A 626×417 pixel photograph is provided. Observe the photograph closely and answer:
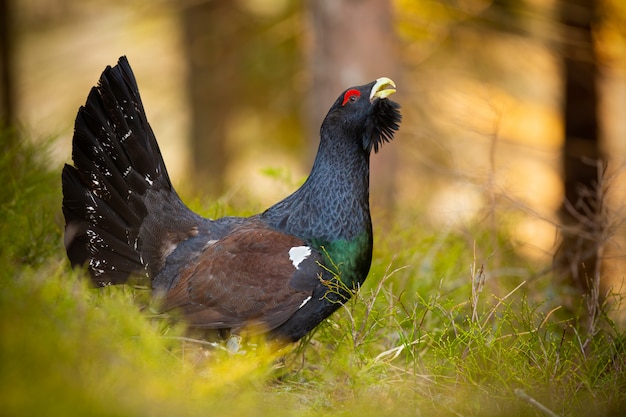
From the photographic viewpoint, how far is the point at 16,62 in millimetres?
11969

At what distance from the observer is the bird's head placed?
13.1ft

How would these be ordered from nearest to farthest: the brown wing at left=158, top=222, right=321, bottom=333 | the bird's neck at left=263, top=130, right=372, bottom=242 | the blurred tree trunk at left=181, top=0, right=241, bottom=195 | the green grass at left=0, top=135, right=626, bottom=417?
the green grass at left=0, top=135, right=626, bottom=417 < the brown wing at left=158, top=222, right=321, bottom=333 < the bird's neck at left=263, top=130, right=372, bottom=242 < the blurred tree trunk at left=181, top=0, right=241, bottom=195

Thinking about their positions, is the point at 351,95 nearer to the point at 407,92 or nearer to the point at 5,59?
the point at 407,92

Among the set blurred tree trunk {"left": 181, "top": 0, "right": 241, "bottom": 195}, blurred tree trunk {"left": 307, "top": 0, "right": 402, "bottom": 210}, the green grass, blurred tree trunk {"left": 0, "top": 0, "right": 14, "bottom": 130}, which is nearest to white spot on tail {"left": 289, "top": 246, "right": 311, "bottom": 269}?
the green grass

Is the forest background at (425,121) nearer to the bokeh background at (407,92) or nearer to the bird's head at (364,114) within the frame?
the bokeh background at (407,92)

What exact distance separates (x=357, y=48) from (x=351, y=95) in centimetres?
333

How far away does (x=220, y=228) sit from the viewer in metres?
4.16

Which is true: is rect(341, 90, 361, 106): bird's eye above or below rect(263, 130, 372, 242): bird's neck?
above

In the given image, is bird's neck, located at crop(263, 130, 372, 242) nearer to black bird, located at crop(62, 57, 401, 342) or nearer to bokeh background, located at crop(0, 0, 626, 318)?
black bird, located at crop(62, 57, 401, 342)

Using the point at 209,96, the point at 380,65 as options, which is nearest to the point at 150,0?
the point at 209,96

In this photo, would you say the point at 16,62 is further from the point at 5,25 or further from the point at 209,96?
the point at 209,96

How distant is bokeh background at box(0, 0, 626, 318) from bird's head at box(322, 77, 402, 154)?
3.89 ft

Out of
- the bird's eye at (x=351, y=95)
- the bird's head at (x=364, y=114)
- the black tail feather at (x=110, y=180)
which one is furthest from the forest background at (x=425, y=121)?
the bird's eye at (x=351, y=95)

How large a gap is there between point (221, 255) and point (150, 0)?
737 cm
